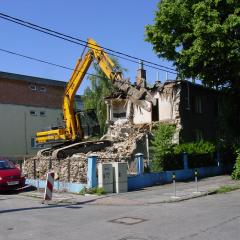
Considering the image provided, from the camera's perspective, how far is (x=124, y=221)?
12320 millimetres

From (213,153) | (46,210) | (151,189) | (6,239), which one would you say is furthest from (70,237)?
(213,153)

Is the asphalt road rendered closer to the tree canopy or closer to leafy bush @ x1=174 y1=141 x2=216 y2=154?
the tree canopy

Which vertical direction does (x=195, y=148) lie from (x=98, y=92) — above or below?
below

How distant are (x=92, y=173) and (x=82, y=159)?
176cm

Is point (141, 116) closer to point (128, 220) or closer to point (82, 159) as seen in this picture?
point (82, 159)

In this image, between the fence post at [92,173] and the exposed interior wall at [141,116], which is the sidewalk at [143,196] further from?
the exposed interior wall at [141,116]

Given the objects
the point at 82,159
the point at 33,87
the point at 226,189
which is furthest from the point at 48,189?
the point at 33,87

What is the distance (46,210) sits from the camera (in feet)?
48.8

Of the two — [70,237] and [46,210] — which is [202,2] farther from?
[70,237]

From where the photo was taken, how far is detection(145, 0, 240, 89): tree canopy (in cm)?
2308

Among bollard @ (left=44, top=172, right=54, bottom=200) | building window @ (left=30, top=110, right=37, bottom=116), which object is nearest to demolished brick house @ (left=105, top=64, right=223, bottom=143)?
building window @ (left=30, top=110, right=37, bottom=116)

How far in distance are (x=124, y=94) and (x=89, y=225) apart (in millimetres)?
14788

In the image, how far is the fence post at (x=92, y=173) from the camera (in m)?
19.6

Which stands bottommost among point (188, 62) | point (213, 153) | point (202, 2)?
point (213, 153)
